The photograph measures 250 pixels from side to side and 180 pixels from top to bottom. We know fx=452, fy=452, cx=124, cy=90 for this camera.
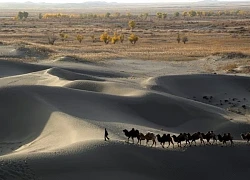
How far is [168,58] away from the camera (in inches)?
1980

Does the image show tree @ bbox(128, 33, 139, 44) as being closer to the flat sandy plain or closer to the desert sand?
the flat sandy plain

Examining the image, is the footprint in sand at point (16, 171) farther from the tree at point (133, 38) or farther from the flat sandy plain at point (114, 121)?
the tree at point (133, 38)

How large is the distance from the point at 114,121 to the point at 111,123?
712 mm

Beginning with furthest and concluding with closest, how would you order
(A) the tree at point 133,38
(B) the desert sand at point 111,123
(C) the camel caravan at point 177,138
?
(A) the tree at point 133,38 → (C) the camel caravan at point 177,138 → (B) the desert sand at point 111,123

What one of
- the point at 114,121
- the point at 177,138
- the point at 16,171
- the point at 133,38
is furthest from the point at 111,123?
the point at 133,38

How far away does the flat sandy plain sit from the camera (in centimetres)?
1228

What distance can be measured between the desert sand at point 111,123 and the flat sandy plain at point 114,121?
0.10 feet

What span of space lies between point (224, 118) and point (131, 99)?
16.1 feet

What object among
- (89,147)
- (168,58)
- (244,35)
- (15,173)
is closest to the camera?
(15,173)

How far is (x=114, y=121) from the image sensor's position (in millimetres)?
19516

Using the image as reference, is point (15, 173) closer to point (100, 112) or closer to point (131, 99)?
point (100, 112)

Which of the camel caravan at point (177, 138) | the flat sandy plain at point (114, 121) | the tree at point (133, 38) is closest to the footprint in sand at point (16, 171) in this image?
the flat sandy plain at point (114, 121)

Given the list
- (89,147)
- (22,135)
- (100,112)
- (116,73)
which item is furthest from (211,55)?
(89,147)

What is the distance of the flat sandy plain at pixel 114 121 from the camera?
40.3ft
